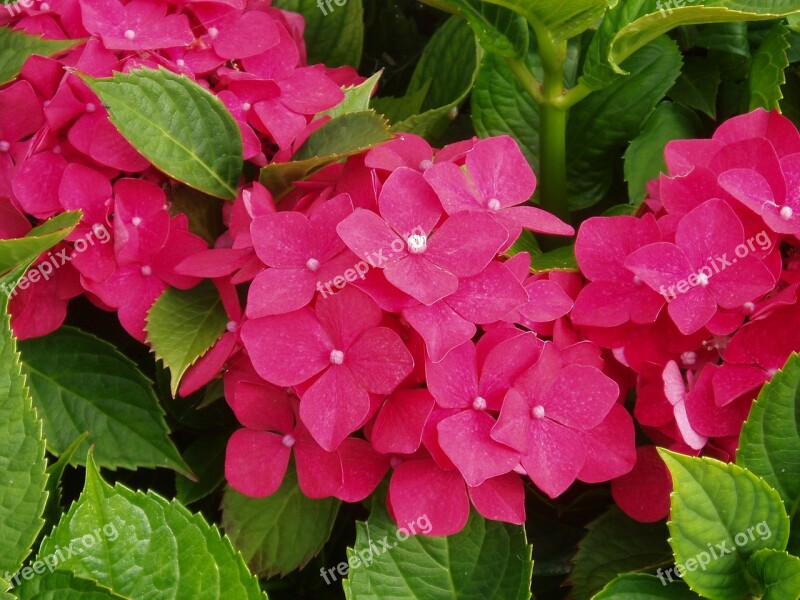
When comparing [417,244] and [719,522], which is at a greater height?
[417,244]

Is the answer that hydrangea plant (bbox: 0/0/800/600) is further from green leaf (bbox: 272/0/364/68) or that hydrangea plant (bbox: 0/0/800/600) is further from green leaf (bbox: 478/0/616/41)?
green leaf (bbox: 272/0/364/68)

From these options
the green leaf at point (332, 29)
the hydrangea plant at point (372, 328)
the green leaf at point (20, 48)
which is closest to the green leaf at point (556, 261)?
the hydrangea plant at point (372, 328)

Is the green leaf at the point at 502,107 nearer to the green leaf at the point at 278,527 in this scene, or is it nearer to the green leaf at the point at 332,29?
the green leaf at the point at 332,29

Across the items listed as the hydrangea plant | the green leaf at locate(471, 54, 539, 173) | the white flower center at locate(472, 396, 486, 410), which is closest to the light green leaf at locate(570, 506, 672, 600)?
the hydrangea plant

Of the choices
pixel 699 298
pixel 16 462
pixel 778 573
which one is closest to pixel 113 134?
pixel 16 462

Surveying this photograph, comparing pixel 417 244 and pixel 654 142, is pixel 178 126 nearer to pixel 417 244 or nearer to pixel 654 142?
pixel 417 244

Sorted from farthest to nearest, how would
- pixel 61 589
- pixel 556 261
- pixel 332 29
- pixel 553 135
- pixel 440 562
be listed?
1. pixel 332 29
2. pixel 553 135
3. pixel 556 261
4. pixel 440 562
5. pixel 61 589
